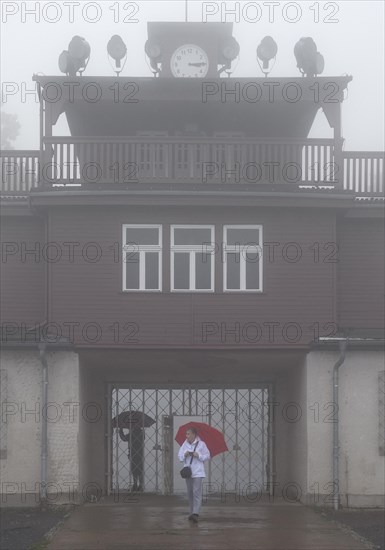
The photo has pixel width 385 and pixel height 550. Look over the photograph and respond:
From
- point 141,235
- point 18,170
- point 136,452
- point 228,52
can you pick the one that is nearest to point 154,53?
point 228,52

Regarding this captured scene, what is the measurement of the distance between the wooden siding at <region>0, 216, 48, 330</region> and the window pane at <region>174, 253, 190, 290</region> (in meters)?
3.09

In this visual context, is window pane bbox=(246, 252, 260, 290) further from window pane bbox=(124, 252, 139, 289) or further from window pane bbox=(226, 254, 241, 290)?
window pane bbox=(124, 252, 139, 289)

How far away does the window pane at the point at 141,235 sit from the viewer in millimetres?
24297

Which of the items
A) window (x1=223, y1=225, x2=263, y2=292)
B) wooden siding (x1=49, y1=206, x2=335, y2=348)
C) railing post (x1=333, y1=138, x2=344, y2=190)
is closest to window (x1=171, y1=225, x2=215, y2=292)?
wooden siding (x1=49, y1=206, x2=335, y2=348)

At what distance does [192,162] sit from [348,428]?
6532mm

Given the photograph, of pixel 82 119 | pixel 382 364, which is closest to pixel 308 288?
pixel 382 364

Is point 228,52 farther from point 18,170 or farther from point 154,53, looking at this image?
point 18,170

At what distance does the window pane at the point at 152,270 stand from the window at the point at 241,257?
56.6 inches

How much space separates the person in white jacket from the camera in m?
20.4

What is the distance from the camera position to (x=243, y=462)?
2927cm

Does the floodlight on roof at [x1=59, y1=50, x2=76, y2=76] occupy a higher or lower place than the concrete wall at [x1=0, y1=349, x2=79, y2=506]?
higher

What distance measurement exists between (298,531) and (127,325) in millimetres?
6390

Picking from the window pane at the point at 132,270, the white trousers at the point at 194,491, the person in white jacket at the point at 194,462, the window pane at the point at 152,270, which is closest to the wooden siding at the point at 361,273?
the window pane at the point at 152,270

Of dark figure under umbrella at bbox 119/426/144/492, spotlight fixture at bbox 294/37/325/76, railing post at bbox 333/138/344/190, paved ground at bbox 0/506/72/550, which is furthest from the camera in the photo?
dark figure under umbrella at bbox 119/426/144/492
